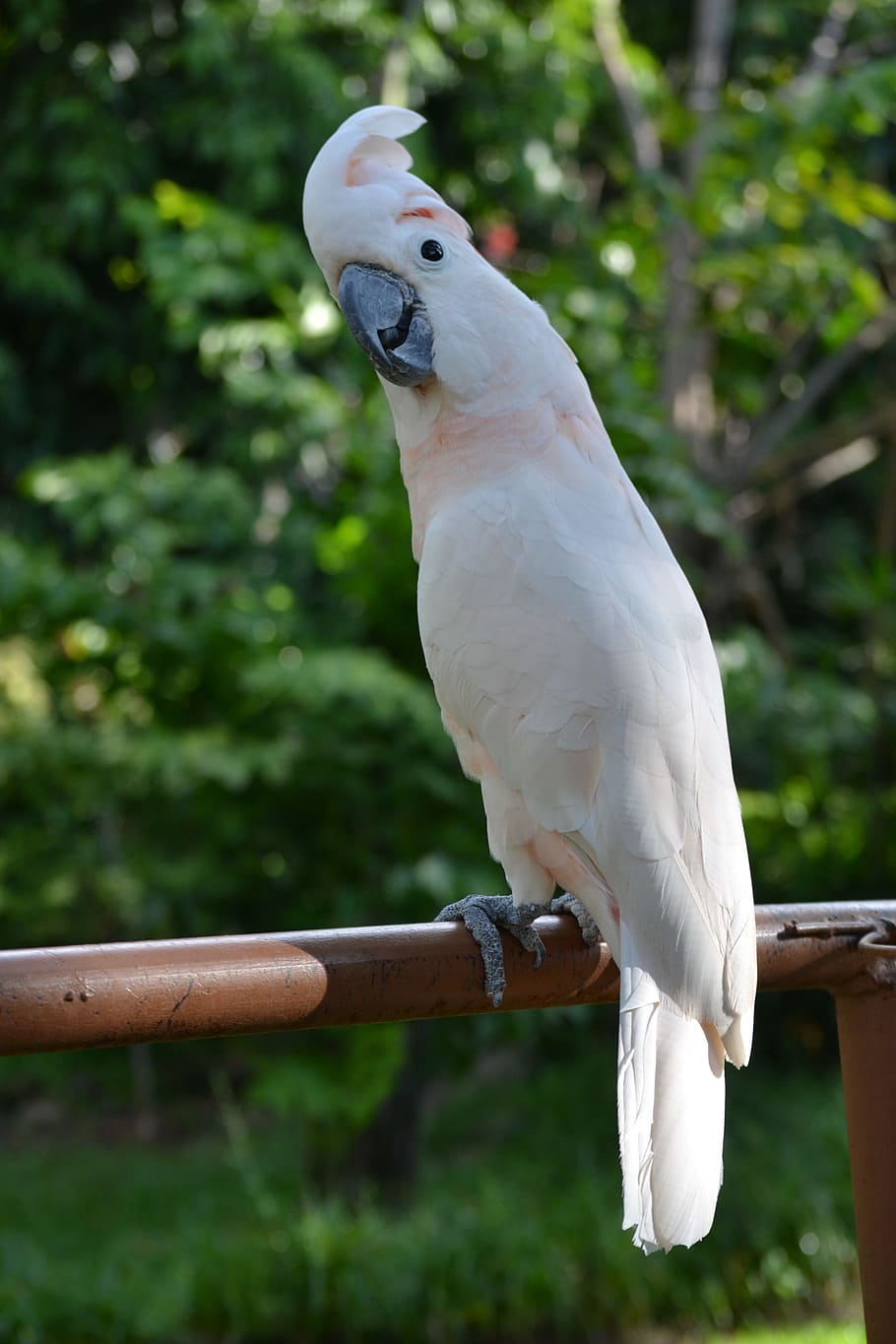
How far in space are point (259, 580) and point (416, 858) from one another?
34.4 inches

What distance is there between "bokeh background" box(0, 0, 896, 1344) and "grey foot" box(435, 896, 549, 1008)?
4.83 feet

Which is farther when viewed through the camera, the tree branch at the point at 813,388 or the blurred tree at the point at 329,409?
the tree branch at the point at 813,388

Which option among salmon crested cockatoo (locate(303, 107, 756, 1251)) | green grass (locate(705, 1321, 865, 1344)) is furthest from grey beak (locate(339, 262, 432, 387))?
green grass (locate(705, 1321, 865, 1344))

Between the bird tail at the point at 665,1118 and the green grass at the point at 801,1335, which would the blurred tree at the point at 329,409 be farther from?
the bird tail at the point at 665,1118

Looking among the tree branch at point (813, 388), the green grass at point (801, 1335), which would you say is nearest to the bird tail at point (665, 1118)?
the green grass at point (801, 1335)

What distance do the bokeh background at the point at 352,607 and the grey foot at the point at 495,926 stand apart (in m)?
1.47

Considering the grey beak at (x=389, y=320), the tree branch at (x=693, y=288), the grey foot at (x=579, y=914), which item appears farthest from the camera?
the tree branch at (x=693, y=288)

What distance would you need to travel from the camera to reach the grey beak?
4.58 feet

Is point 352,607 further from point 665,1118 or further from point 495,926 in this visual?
point 665,1118

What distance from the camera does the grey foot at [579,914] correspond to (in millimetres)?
1274

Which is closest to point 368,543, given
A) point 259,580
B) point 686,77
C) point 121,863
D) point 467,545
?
point 259,580

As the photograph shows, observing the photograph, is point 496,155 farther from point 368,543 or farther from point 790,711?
point 790,711

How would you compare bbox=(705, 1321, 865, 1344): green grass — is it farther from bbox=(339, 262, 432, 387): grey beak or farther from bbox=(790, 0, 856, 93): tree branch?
bbox=(790, 0, 856, 93): tree branch

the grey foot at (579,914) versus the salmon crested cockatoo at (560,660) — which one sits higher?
the salmon crested cockatoo at (560,660)
